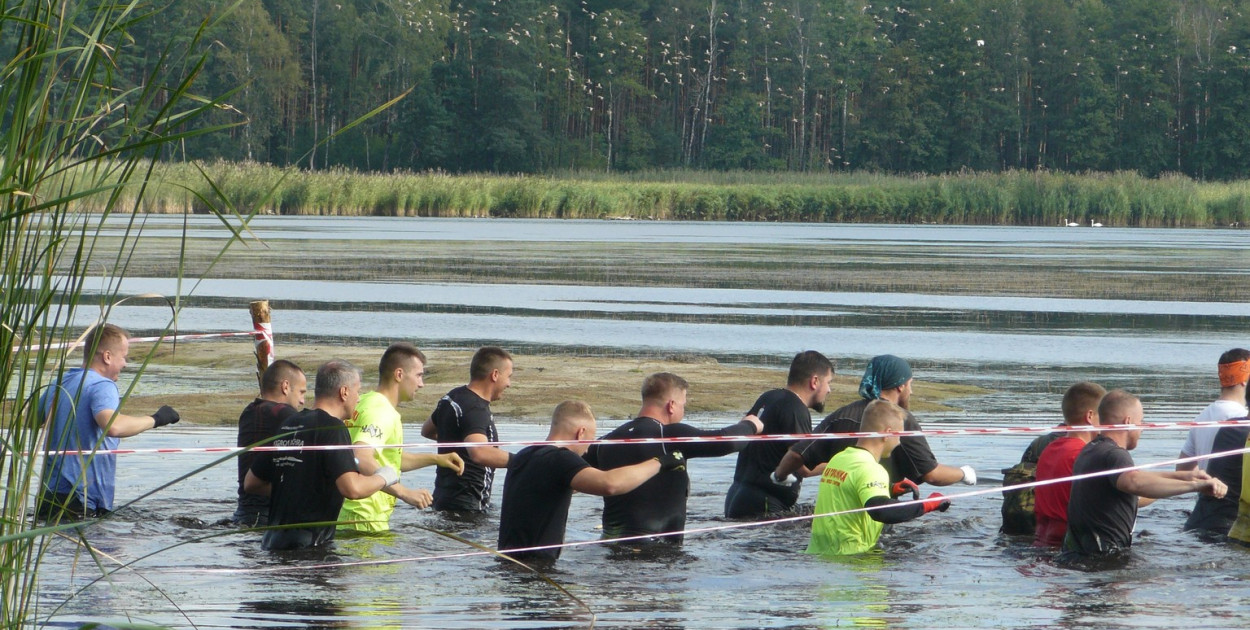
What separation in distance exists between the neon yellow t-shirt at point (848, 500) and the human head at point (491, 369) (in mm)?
2011

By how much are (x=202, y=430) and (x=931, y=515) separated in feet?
19.0

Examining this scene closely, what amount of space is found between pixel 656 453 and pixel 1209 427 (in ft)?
10.1

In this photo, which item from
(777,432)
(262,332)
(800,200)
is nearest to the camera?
(777,432)

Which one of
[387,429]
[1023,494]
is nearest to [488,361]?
[387,429]

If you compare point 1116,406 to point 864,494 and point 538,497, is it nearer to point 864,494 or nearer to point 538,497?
point 864,494

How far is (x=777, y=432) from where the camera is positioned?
9.41 meters

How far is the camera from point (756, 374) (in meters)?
16.4

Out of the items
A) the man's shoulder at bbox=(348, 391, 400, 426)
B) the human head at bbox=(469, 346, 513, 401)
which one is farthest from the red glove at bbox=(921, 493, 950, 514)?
the man's shoulder at bbox=(348, 391, 400, 426)

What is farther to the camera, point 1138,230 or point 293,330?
point 1138,230

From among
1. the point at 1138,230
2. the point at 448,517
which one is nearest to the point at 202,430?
the point at 448,517

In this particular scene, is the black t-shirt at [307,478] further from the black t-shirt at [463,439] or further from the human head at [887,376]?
the human head at [887,376]

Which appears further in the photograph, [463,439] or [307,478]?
[463,439]

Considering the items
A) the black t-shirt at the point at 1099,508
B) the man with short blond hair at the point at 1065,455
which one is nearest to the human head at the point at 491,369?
the man with short blond hair at the point at 1065,455

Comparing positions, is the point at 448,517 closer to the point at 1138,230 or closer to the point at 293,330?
the point at 293,330
